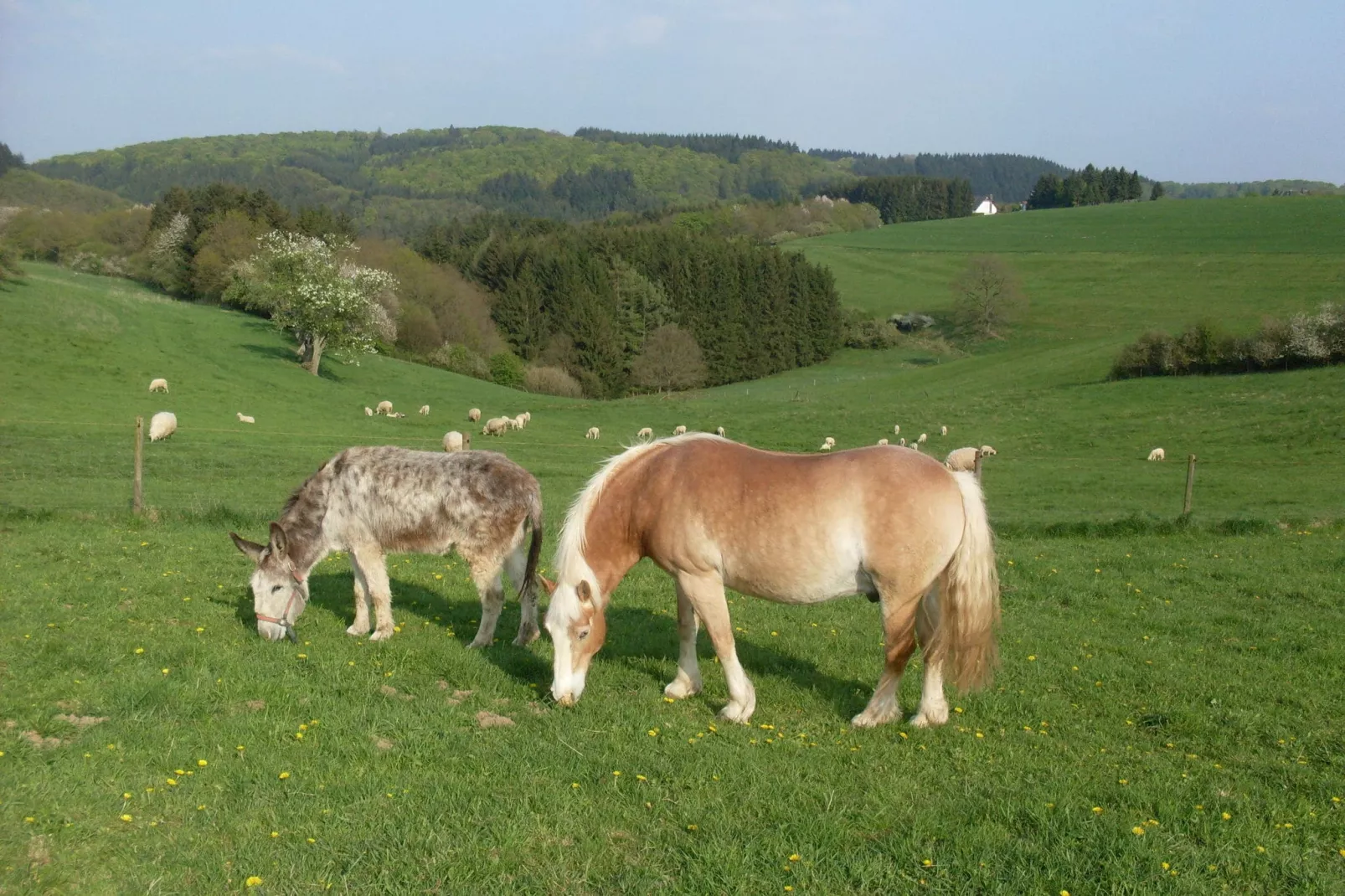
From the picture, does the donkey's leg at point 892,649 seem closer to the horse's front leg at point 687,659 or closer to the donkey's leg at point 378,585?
the horse's front leg at point 687,659

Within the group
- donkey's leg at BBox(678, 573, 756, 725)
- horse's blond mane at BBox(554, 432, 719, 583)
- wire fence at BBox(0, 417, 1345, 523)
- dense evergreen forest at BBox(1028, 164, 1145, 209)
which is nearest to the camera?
donkey's leg at BBox(678, 573, 756, 725)

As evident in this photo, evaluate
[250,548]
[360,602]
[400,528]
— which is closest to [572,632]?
[400,528]

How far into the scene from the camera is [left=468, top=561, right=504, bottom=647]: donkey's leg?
9430 mm

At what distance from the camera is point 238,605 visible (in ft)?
34.4

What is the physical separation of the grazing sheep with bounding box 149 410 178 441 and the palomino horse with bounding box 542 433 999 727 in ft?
100.0

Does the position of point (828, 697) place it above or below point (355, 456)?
below

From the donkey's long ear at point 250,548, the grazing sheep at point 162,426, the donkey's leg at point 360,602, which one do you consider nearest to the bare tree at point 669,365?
the grazing sheep at point 162,426

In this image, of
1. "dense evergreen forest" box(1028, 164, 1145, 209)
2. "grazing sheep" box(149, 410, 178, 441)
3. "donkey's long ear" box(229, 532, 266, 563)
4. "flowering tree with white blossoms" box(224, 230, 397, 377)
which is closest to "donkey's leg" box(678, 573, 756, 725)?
"donkey's long ear" box(229, 532, 266, 563)

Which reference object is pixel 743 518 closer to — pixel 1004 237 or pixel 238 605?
pixel 238 605

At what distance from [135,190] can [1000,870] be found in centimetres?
18117

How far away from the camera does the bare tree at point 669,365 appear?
81.0 metres

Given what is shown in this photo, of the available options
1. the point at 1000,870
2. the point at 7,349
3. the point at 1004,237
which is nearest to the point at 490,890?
the point at 1000,870

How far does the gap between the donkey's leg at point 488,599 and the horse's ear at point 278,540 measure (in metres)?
1.90

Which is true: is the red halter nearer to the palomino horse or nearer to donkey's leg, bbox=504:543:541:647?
donkey's leg, bbox=504:543:541:647
